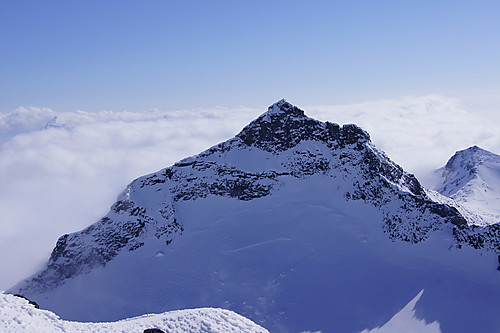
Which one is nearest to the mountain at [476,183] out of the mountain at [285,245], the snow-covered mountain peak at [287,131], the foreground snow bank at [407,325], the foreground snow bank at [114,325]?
the mountain at [285,245]

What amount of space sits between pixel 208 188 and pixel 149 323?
68.5m

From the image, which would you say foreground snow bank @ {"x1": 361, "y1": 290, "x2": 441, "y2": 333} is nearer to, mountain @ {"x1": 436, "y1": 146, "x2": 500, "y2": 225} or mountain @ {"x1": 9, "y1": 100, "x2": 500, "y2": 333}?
mountain @ {"x1": 9, "y1": 100, "x2": 500, "y2": 333}

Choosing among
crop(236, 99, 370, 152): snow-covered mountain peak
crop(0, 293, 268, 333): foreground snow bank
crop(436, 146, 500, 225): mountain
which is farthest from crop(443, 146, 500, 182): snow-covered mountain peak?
crop(0, 293, 268, 333): foreground snow bank

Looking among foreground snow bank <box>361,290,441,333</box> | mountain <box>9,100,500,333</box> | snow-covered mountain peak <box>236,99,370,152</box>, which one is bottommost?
foreground snow bank <box>361,290,441,333</box>

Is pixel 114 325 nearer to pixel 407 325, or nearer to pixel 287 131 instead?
pixel 407 325

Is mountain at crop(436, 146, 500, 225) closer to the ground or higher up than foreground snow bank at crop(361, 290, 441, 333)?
higher up

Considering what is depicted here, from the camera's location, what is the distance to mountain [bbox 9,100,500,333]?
7025 centimetres

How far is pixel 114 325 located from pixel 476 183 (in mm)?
144942

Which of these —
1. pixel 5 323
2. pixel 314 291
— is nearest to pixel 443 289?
pixel 314 291

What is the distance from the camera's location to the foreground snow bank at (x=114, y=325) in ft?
80.0

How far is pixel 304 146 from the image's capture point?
337 ft

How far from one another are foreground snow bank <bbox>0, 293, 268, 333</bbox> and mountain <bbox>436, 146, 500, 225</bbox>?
89.2 m

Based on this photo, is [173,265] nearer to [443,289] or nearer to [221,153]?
[221,153]

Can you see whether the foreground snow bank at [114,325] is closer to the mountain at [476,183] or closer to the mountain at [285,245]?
the mountain at [285,245]
